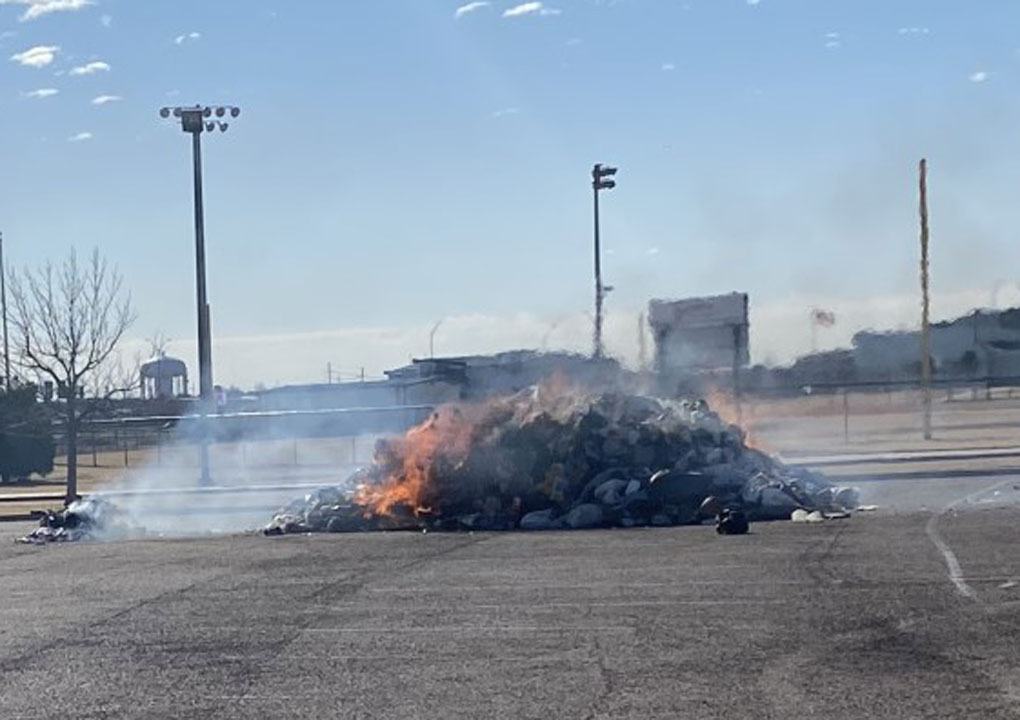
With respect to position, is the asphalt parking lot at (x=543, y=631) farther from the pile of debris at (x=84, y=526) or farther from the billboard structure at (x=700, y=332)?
the billboard structure at (x=700, y=332)

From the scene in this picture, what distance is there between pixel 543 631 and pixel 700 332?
3540cm

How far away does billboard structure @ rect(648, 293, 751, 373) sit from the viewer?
47.3 meters

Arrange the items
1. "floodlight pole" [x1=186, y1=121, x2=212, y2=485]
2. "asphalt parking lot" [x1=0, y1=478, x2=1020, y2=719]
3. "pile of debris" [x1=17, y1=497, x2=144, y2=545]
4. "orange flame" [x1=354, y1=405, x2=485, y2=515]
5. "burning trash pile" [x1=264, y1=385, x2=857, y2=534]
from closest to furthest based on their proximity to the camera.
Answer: "asphalt parking lot" [x1=0, y1=478, x2=1020, y2=719], "burning trash pile" [x1=264, y1=385, x2=857, y2=534], "orange flame" [x1=354, y1=405, x2=485, y2=515], "pile of debris" [x1=17, y1=497, x2=144, y2=545], "floodlight pole" [x1=186, y1=121, x2=212, y2=485]

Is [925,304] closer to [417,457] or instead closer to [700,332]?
[700,332]

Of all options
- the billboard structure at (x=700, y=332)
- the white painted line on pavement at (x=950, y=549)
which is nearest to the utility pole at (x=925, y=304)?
the billboard structure at (x=700, y=332)

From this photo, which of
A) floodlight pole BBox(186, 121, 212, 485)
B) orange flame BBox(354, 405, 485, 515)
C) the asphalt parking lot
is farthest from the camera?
floodlight pole BBox(186, 121, 212, 485)

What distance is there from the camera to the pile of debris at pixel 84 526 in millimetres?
27906

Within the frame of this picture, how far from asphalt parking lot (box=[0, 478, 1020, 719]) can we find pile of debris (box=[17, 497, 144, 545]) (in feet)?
20.3

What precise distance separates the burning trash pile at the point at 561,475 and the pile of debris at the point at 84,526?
10.8 ft

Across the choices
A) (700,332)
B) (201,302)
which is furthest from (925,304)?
(201,302)

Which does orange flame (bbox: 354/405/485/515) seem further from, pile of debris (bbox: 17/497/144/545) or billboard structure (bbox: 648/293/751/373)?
billboard structure (bbox: 648/293/751/373)

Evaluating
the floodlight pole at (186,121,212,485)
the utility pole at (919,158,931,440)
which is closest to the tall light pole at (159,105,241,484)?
the floodlight pole at (186,121,212,485)

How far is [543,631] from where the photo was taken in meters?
13.6

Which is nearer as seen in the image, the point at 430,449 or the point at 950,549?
the point at 950,549
